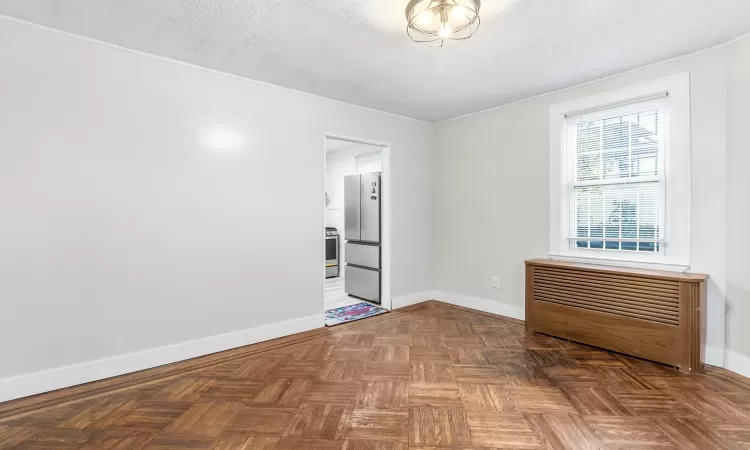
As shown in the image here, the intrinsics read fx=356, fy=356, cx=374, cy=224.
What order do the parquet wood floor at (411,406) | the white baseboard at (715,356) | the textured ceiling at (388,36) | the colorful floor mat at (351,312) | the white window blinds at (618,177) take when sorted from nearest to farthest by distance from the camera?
the parquet wood floor at (411,406) < the textured ceiling at (388,36) < the white baseboard at (715,356) < the white window blinds at (618,177) < the colorful floor mat at (351,312)

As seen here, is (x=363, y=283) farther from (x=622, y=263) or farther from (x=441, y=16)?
(x=441, y=16)

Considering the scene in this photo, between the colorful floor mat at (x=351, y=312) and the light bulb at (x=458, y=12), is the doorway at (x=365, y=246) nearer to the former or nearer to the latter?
the colorful floor mat at (x=351, y=312)

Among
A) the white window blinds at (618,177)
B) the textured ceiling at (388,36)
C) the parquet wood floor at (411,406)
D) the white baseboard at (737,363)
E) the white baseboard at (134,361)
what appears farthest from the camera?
the white window blinds at (618,177)

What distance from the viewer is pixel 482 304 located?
13.9 ft

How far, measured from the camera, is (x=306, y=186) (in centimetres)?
355

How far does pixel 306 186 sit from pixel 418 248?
5.91 ft

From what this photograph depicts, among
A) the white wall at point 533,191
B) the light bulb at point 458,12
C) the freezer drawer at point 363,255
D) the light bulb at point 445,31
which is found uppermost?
the light bulb at point 458,12

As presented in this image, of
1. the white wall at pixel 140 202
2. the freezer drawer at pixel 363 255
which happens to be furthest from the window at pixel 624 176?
the white wall at pixel 140 202

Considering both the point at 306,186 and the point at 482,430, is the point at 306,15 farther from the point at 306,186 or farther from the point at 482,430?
the point at 482,430

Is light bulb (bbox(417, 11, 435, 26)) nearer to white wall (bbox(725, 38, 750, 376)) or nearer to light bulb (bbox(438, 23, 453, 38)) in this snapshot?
light bulb (bbox(438, 23, 453, 38))

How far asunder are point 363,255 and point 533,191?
220 centimetres

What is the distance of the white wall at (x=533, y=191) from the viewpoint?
2.55 m

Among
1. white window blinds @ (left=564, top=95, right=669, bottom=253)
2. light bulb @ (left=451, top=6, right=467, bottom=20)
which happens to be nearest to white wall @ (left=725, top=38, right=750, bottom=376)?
white window blinds @ (left=564, top=95, right=669, bottom=253)

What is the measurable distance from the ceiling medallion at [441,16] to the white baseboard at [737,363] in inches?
115
